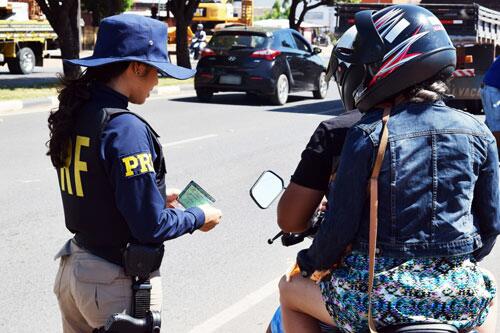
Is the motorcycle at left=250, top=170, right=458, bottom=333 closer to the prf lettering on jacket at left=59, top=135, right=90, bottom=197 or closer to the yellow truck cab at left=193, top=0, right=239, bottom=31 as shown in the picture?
the prf lettering on jacket at left=59, top=135, right=90, bottom=197

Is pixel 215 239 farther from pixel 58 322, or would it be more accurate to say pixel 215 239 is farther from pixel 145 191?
pixel 145 191

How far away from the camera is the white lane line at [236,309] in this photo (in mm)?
5000

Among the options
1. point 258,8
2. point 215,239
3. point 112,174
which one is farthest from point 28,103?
point 258,8

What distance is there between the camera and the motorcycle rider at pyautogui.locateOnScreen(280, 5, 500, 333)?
7.73 feet

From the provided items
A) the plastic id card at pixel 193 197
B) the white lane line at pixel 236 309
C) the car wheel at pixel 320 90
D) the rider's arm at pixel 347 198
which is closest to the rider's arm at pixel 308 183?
the rider's arm at pixel 347 198

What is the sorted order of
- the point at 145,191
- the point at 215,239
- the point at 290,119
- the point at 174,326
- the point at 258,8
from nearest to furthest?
the point at 145,191, the point at 174,326, the point at 215,239, the point at 290,119, the point at 258,8

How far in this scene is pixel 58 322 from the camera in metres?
5.05

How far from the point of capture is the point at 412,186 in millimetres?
2359

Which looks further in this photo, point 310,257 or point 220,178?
point 220,178

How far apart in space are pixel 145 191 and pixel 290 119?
12.8 meters

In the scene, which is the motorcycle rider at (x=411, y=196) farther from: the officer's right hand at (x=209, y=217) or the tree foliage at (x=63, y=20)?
the tree foliage at (x=63, y=20)

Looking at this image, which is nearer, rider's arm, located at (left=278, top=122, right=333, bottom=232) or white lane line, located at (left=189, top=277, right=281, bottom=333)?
rider's arm, located at (left=278, top=122, right=333, bottom=232)

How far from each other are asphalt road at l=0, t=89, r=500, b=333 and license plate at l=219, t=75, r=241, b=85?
12.6 feet

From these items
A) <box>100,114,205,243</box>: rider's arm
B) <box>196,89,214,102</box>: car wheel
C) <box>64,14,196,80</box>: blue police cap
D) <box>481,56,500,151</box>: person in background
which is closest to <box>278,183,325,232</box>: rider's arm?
<box>100,114,205,243</box>: rider's arm
